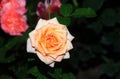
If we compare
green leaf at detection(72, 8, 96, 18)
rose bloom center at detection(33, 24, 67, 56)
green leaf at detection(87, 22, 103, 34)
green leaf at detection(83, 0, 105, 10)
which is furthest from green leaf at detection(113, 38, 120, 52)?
rose bloom center at detection(33, 24, 67, 56)

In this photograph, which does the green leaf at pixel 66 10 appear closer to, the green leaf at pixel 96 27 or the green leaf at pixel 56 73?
the green leaf at pixel 56 73

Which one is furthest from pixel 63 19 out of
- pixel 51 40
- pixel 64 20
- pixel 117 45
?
pixel 117 45

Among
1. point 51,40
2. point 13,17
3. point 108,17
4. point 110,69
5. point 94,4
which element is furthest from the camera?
point 110,69

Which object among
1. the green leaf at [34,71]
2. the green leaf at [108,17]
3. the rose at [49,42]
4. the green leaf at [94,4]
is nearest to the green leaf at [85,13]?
the rose at [49,42]

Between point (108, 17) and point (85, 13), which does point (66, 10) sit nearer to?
point (85, 13)

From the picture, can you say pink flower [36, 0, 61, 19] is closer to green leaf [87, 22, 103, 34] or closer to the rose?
the rose

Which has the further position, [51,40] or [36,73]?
[36,73]

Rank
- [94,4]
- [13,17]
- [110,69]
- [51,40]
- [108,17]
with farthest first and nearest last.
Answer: [110,69]
[108,17]
[94,4]
[13,17]
[51,40]
